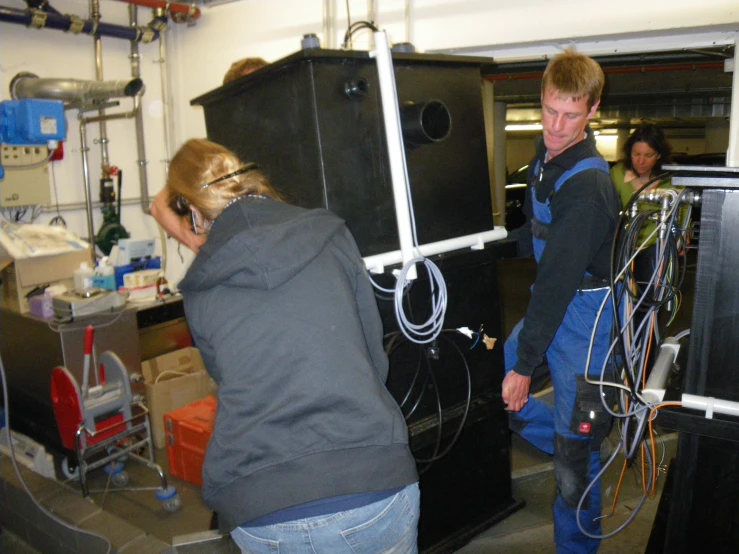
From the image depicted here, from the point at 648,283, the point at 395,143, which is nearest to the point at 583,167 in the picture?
the point at 648,283

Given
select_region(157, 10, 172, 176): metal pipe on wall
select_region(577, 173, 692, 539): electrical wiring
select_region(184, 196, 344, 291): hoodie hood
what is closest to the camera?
select_region(184, 196, 344, 291): hoodie hood

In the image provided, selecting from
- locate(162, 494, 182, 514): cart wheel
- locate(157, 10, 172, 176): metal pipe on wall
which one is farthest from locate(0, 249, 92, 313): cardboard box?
locate(162, 494, 182, 514): cart wheel

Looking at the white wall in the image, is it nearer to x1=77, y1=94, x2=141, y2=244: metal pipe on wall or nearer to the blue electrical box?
x1=77, y1=94, x2=141, y2=244: metal pipe on wall

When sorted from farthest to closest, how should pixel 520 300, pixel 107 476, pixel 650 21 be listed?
pixel 520 300, pixel 107 476, pixel 650 21

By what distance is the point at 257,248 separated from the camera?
105 cm


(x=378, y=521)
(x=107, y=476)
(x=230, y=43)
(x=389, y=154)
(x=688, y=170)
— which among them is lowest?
(x=107, y=476)

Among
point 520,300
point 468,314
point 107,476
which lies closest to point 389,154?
point 468,314

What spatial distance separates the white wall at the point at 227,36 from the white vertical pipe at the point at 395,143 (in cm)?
144

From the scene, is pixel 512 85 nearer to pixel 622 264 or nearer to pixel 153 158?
pixel 153 158

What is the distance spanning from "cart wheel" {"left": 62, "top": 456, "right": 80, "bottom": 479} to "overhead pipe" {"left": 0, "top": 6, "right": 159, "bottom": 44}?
235cm

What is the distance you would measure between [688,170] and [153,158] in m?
3.68

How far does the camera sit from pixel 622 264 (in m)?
1.44

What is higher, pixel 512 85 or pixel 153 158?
pixel 512 85

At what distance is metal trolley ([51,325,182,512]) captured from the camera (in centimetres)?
266
